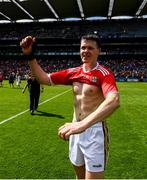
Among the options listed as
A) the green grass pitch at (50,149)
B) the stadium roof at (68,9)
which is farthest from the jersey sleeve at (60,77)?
the stadium roof at (68,9)

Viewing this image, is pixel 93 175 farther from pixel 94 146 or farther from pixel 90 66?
pixel 90 66

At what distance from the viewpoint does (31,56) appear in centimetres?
417

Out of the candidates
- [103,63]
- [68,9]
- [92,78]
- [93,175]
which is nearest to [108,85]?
[92,78]

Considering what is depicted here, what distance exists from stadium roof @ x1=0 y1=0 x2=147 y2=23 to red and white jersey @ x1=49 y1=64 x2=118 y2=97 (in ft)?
163

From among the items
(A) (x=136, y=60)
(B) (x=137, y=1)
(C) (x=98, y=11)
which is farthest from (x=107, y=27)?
(B) (x=137, y=1)

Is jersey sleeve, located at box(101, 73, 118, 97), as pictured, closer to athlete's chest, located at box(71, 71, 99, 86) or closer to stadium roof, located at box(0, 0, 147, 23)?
athlete's chest, located at box(71, 71, 99, 86)

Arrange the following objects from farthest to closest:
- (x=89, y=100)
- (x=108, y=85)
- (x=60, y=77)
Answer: (x=60, y=77) → (x=89, y=100) → (x=108, y=85)

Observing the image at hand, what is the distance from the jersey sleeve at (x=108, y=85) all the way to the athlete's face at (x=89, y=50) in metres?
0.34

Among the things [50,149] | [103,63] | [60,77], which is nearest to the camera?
[60,77]

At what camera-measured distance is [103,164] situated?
4086 mm

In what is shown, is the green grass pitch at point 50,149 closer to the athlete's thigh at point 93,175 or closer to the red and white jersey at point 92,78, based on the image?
the athlete's thigh at point 93,175

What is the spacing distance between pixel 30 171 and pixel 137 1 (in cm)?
4898

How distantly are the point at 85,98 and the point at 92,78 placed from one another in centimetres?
28

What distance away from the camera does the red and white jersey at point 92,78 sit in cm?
366
